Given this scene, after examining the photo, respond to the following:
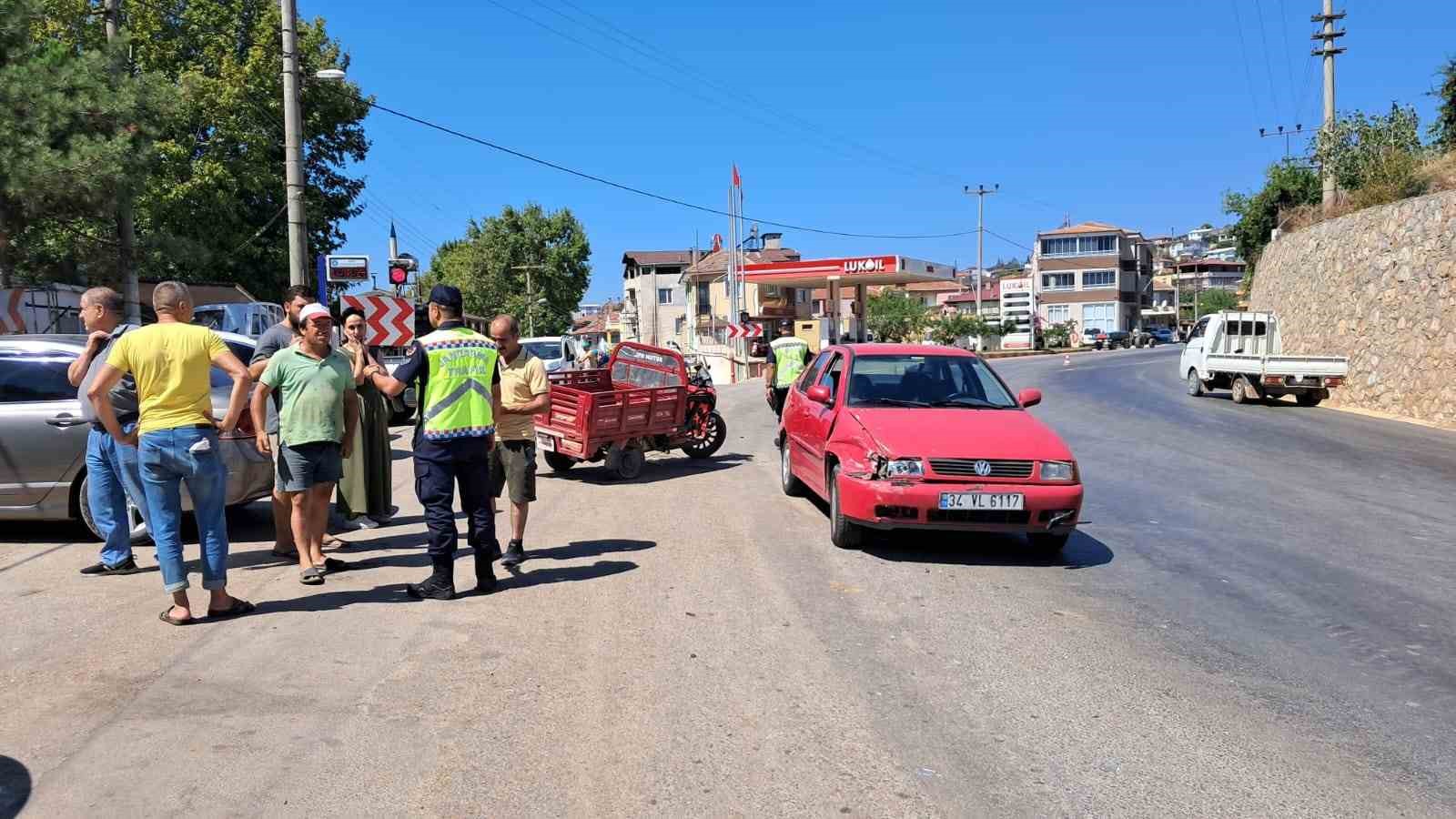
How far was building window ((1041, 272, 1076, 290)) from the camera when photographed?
8912cm

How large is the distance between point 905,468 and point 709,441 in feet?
21.4

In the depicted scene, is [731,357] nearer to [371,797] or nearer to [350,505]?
[350,505]

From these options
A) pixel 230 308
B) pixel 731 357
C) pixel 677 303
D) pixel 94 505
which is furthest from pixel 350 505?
pixel 677 303

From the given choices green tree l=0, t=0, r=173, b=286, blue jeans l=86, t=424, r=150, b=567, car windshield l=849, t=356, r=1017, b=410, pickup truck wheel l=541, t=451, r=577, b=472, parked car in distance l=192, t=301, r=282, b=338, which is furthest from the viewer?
parked car in distance l=192, t=301, r=282, b=338

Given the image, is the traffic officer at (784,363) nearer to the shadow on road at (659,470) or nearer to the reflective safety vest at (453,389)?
the shadow on road at (659,470)

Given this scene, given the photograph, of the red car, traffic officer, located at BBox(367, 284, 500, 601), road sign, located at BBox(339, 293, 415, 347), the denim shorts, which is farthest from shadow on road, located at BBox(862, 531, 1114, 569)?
road sign, located at BBox(339, 293, 415, 347)

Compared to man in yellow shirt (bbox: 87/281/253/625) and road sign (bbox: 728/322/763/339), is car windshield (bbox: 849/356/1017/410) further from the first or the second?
road sign (bbox: 728/322/763/339)

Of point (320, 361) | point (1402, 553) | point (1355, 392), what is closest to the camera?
point (320, 361)

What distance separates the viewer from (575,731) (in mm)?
4207

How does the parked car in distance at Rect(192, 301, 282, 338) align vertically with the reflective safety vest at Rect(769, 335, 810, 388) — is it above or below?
above

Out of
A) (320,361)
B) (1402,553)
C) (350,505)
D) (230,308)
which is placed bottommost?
(1402,553)

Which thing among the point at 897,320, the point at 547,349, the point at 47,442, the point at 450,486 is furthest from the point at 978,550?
the point at 897,320

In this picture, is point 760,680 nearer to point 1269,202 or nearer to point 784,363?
point 784,363

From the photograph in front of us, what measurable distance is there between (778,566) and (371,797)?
3.98 metres
